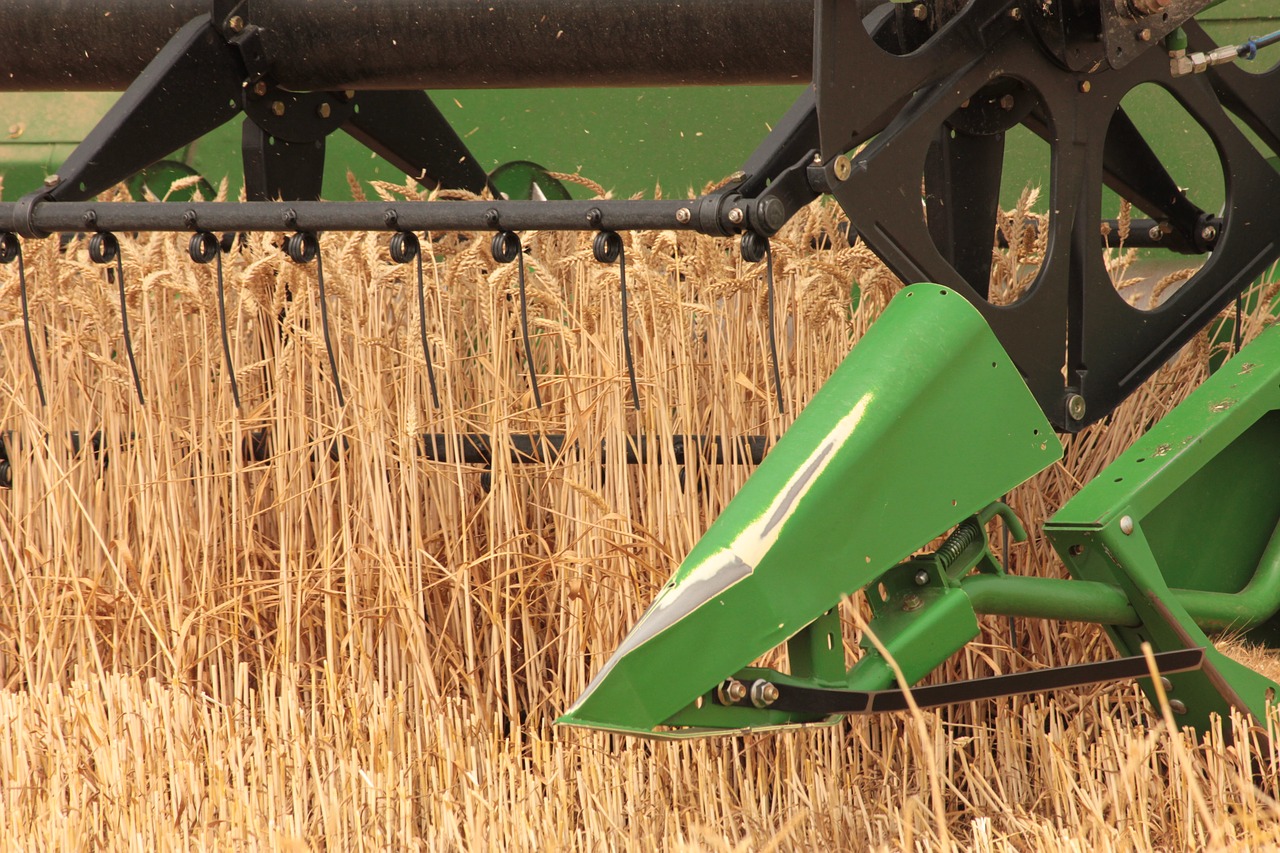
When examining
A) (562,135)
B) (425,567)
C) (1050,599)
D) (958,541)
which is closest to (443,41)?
(425,567)

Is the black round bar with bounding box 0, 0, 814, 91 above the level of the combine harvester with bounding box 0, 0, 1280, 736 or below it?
above

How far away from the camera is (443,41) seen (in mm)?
2674

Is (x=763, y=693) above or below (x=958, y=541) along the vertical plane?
below

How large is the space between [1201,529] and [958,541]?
50 centimetres

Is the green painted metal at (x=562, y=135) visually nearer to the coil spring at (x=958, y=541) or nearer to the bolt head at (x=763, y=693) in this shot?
the coil spring at (x=958, y=541)

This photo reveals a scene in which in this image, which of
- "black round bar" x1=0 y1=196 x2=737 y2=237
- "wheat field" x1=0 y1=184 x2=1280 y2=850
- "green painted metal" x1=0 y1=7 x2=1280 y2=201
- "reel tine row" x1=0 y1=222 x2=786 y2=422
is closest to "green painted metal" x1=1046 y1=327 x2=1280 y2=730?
"wheat field" x1=0 y1=184 x2=1280 y2=850

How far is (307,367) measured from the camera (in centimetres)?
285

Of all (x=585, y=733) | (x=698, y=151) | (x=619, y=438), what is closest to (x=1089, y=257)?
(x=619, y=438)

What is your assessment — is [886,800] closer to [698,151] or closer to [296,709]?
[296,709]

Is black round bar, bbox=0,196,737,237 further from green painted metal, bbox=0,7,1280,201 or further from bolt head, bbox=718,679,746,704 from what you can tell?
green painted metal, bbox=0,7,1280,201

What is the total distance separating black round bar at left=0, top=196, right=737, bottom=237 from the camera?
199cm

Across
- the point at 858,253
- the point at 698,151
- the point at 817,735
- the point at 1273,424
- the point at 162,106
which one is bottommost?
the point at 817,735

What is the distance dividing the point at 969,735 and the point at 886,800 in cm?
41

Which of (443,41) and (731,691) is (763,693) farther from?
(443,41)
